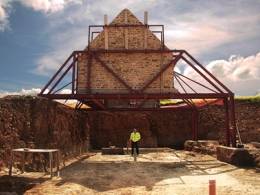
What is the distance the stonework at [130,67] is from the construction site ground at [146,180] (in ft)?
14.9

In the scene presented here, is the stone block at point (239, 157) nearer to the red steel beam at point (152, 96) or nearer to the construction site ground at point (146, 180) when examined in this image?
the construction site ground at point (146, 180)

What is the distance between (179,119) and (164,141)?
8.36 ft

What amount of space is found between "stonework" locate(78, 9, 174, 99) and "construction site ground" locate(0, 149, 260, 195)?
4.56 m

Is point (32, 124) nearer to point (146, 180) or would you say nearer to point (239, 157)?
point (146, 180)

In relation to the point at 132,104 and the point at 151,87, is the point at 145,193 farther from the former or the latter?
the point at 132,104

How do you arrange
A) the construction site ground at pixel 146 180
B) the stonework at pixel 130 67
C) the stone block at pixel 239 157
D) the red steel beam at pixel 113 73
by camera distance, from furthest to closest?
the stonework at pixel 130 67
the red steel beam at pixel 113 73
the stone block at pixel 239 157
the construction site ground at pixel 146 180

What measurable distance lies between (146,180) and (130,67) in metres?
7.98

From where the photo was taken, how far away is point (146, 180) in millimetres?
12508

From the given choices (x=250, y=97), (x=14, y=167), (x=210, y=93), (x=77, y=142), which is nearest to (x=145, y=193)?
(x=14, y=167)

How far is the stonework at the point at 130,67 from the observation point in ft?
62.8

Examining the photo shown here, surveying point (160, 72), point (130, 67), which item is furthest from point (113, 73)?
point (160, 72)

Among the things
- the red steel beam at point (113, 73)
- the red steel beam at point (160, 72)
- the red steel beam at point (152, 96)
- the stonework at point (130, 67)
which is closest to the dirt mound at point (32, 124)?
the red steel beam at point (152, 96)

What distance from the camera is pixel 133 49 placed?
19.2 metres

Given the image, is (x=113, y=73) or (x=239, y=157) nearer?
(x=239, y=157)
